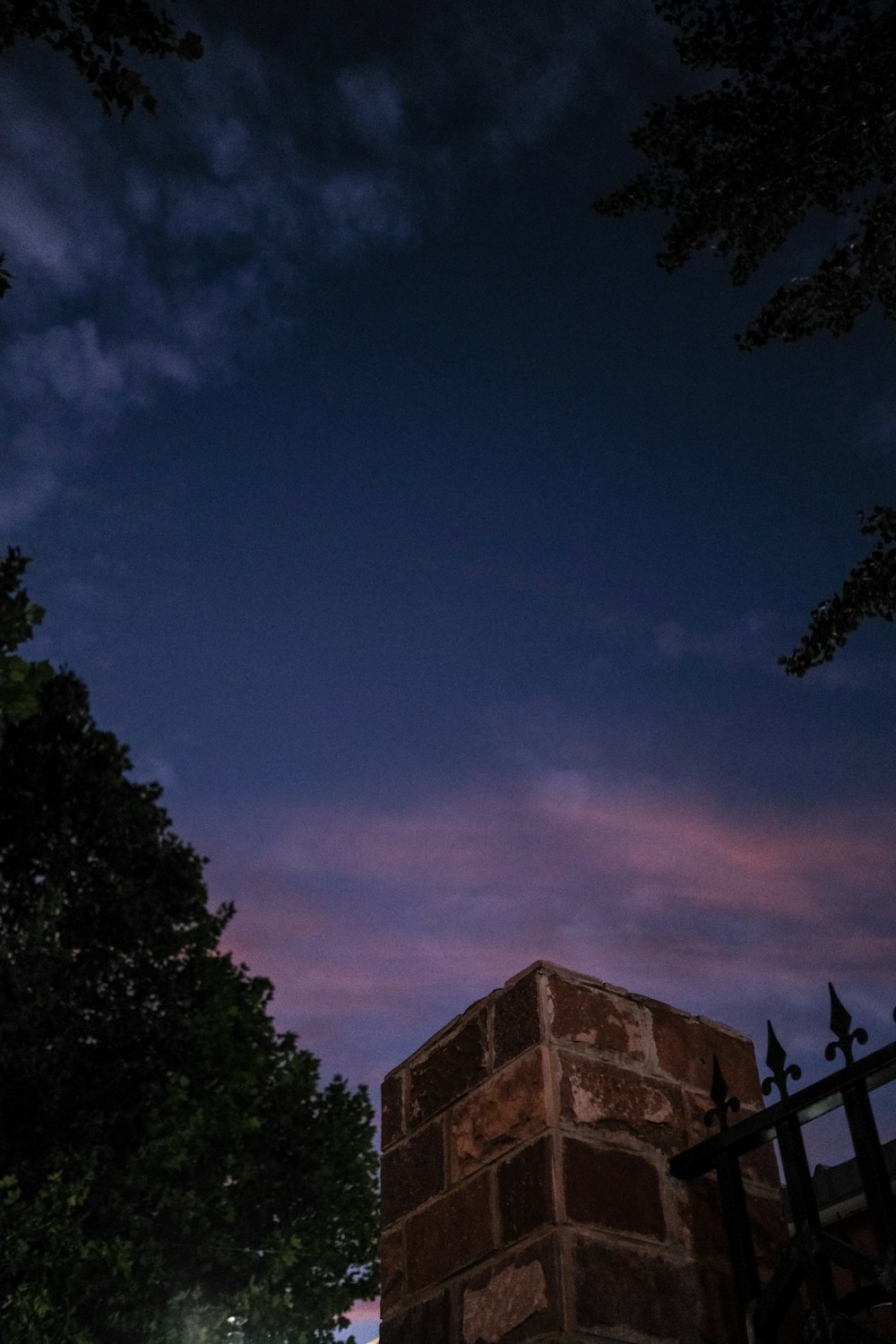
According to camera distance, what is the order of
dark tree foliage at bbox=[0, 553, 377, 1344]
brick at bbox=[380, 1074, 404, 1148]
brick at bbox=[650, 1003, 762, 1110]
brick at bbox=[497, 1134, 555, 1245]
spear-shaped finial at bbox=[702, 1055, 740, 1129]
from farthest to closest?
dark tree foliage at bbox=[0, 553, 377, 1344], brick at bbox=[380, 1074, 404, 1148], brick at bbox=[650, 1003, 762, 1110], spear-shaped finial at bbox=[702, 1055, 740, 1129], brick at bbox=[497, 1134, 555, 1245]

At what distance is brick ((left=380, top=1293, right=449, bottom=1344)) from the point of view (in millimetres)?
2656

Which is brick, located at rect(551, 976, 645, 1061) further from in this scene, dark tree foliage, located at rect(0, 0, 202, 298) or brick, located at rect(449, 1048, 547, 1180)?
dark tree foliage, located at rect(0, 0, 202, 298)

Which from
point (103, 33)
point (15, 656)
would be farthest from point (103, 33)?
point (15, 656)

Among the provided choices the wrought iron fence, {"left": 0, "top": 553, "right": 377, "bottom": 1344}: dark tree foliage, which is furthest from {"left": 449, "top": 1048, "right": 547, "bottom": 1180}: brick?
{"left": 0, "top": 553, "right": 377, "bottom": 1344}: dark tree foliage

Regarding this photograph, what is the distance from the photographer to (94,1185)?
1319 centimetres

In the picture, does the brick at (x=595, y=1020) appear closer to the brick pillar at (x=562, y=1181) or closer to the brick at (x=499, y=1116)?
the brick pillar at (x=562, y=1181)

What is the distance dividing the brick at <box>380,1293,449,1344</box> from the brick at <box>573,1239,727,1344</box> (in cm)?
55

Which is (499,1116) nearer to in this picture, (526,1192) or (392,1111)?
(526,1192)

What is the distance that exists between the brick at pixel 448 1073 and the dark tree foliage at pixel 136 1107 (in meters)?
10.8

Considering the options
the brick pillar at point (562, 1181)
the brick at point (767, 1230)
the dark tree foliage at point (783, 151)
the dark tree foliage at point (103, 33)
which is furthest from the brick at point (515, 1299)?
the dark tree foliage at point (783, 151)

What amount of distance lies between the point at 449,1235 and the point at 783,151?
7.24 meters

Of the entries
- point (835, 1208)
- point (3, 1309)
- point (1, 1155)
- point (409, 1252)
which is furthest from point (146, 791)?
A: point (409, 1252)

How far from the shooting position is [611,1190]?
250cm

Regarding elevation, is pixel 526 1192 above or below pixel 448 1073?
below
